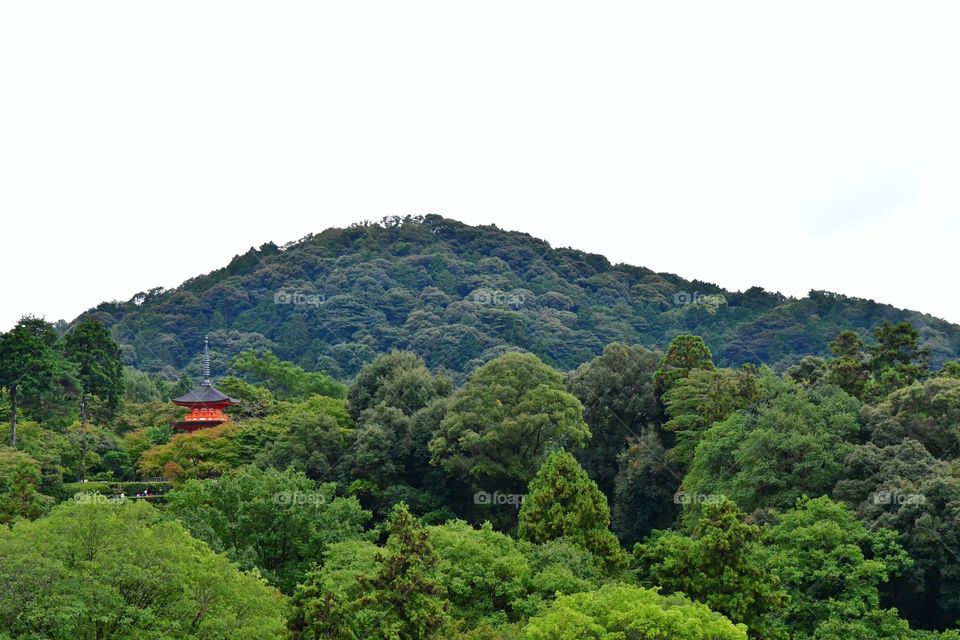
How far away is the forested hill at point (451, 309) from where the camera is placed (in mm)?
100812

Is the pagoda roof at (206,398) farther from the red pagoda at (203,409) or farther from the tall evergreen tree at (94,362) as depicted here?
the tall evergreen tree at (94,362)

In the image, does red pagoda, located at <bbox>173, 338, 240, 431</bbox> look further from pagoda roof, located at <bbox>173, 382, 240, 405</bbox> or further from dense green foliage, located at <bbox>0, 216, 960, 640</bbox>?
dense green foliage, located at <bbox>0, 216, 960, 640</bbox>

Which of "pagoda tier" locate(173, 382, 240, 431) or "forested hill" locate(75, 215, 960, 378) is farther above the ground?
"forested hill" locate(75, 215, 960, 378)

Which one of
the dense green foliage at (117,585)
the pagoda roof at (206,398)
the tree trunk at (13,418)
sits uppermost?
the pagoda roof at (206,398)

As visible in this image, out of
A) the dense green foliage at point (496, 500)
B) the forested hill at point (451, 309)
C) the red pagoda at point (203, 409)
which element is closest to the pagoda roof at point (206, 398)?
the red pagoda at point (203, 409)

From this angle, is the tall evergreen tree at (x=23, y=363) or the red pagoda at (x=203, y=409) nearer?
the tall evergreen tree at (x=23, y=363)

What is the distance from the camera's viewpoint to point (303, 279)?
123500mm

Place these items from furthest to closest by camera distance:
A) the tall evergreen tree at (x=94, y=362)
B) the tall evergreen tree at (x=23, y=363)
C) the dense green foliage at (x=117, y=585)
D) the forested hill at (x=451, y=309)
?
1. the forested hill at (x=451, y=309)
2. the tall evergreen tree at (x=94, y=362)
3. the tall evergreen tree at (x=23, y=363)
4. the dense green foliage at (x=117, y=585)

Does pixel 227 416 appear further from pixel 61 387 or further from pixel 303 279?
pixel 303 279

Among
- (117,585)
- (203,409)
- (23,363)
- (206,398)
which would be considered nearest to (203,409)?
(203,409)

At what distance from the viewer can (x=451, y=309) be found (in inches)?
4237

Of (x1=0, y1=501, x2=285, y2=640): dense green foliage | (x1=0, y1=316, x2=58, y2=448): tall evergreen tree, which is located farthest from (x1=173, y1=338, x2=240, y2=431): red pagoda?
(x1=0, y1=501, x2=285, y2=640): dense green foliage

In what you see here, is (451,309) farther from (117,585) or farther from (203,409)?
(117,585)

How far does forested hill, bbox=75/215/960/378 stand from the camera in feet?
331
